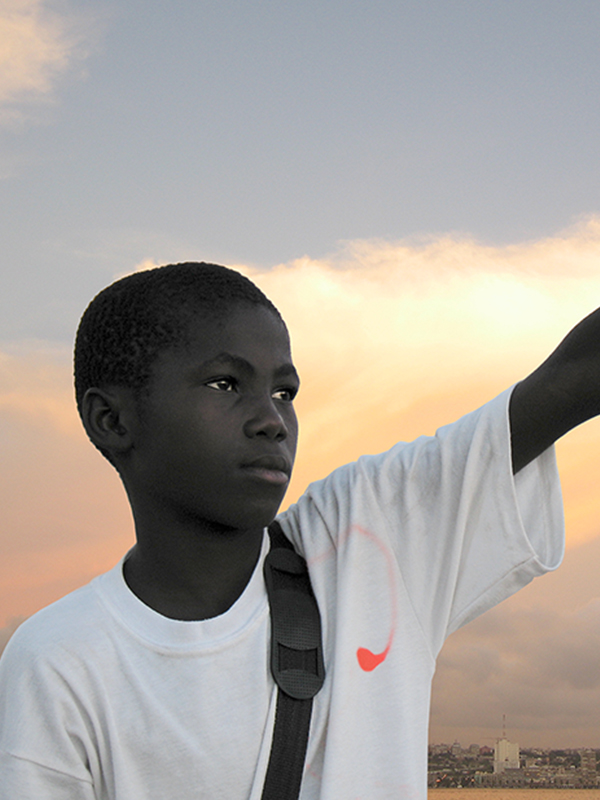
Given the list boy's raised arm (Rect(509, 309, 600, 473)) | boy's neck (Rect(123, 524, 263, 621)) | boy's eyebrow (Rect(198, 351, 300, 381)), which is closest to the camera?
boy's raised arm (Rect(509, 309, 600, 473))

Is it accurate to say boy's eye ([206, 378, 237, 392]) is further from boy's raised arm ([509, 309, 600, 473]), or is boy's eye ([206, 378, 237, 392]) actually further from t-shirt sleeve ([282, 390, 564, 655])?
boy's raised arm ([509, 309, 600, 473])

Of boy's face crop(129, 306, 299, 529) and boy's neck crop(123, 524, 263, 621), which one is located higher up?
boy's face crop(129, 306, 299, 529)

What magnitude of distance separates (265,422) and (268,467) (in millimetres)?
138

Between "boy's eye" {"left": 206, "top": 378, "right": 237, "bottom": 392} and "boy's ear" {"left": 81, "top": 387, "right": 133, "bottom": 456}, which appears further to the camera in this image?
"boy's ear" {"left": 81, "top": 387, "right": 133, "bottom": 456}

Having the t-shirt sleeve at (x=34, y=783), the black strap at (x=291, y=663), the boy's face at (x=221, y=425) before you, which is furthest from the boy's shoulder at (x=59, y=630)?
the black strap at (x=291, y=663)

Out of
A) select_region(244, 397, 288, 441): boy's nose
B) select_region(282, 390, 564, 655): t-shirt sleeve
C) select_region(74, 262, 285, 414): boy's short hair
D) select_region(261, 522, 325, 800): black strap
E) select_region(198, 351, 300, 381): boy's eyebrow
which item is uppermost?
select_region(74, 262, 285, 414): boy's short hair

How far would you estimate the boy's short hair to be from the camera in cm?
252

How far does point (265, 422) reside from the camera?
2.32m

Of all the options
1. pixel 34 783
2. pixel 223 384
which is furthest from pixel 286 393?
pixel 34 783

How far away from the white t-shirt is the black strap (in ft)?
0.12

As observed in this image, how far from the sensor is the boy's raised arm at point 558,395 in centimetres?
225

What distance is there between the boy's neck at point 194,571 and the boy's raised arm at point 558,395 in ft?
2.96

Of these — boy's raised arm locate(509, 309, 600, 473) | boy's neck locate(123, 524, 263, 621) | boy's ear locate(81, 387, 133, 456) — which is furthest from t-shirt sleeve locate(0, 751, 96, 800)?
boy's raised arm locate(509, 309, 600, 473)

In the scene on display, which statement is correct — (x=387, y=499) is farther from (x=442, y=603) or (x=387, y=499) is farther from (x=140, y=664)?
(x=140, y=664)
